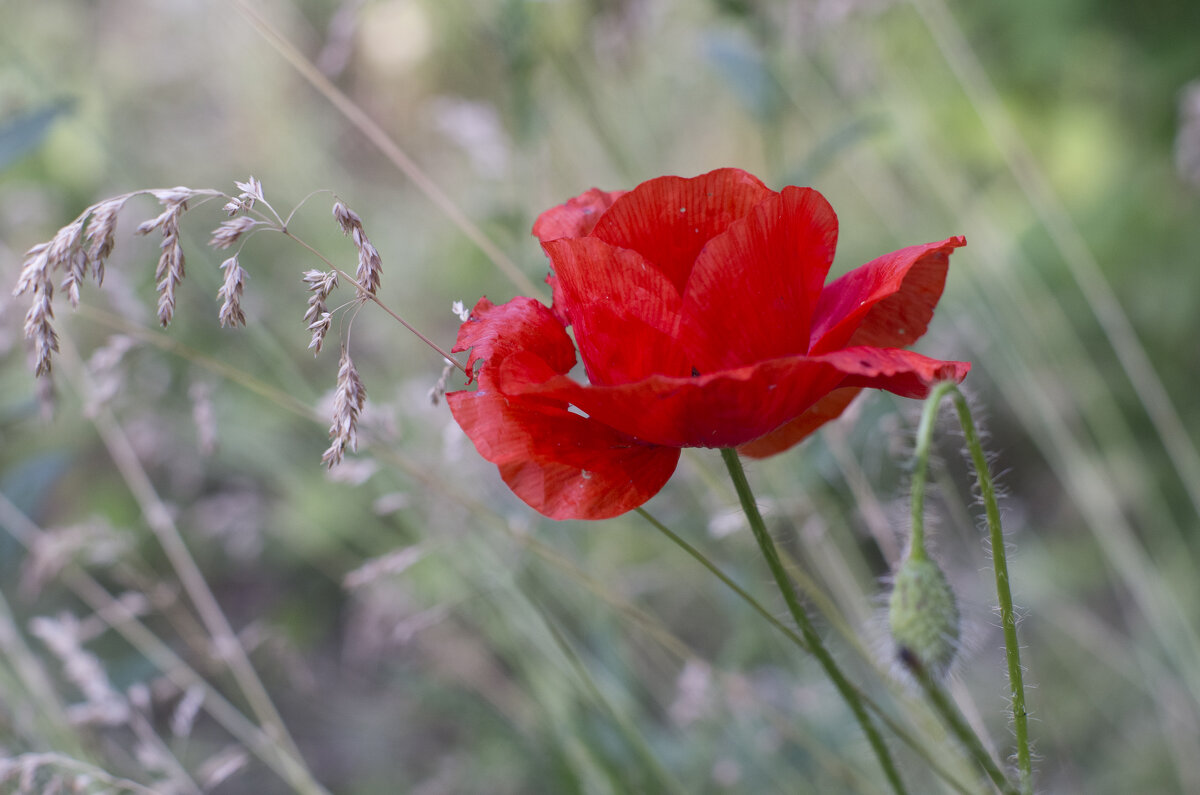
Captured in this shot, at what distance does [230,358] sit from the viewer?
1490 millimetres

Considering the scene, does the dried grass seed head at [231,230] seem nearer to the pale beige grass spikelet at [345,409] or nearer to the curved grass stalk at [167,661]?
the pale beige grass spikelet at [345,409]

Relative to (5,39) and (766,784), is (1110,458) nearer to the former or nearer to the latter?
(766,784)

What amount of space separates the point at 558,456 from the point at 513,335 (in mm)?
64

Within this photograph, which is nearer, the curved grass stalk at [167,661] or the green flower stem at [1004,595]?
the green flower stem at [1004,595]

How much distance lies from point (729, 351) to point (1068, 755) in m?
1.13

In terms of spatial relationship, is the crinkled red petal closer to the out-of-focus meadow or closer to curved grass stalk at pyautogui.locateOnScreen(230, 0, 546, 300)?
the out-of-focus meadow

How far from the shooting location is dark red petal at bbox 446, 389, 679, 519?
429mm

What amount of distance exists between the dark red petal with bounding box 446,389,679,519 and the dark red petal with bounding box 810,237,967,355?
0.34 feet

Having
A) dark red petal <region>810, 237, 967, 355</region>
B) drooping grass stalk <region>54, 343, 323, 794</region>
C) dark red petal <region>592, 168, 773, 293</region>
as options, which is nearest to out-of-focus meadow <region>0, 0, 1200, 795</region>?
drooping grass stalk <region>54, 343, 323, 794</region>

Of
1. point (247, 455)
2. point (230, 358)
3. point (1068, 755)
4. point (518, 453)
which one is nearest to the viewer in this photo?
point (518, 453)

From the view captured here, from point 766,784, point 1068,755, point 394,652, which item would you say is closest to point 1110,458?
point 1068,755

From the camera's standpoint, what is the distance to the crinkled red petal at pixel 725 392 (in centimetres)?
38

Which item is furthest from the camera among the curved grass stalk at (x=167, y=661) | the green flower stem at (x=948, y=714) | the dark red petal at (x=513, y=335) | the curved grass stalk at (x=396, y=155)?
the curved grass stalk at (x=167, y=661)

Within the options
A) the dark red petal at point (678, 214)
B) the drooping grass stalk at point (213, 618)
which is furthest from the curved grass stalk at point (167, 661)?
the dark red petal at point (678, 214)
